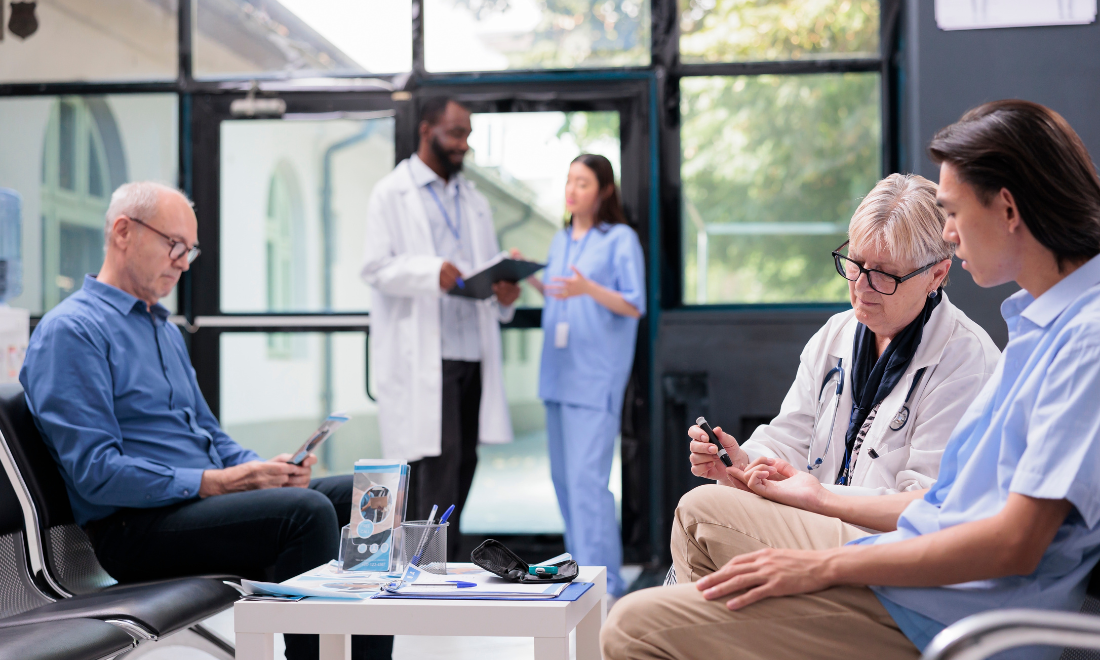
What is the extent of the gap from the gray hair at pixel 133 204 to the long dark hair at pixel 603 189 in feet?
5.46

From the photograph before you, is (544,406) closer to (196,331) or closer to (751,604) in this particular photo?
(196,331)

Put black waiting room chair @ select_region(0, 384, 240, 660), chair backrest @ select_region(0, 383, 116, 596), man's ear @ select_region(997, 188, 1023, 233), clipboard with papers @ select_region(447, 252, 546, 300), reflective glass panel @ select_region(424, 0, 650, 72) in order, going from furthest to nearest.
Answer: reflective glass panel @ select_region(424, 0, 650, 72) → clipboard with papers @ select_region(447, 252, 546, 300) → chair backrest @ select_region(0, 383, 116, 596) → black waiting room chair @ select_region(0, 384, 240, 660) → man's ear @ select_region(997, 188, 1023, 233)

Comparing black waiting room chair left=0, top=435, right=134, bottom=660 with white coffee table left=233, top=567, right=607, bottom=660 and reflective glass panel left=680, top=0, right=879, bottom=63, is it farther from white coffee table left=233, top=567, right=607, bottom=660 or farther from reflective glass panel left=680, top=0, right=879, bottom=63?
reflective glass panel left=680, top=0, right=879, bottom=63

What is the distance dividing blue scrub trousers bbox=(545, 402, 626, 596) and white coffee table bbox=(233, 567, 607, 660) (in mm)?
1862

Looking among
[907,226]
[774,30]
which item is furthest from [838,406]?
[774,30]

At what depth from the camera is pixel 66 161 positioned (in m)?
4.14

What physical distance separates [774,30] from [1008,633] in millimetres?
3305

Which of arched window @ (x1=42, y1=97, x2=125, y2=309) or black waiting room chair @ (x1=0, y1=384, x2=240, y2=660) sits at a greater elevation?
arched window @ (x1=42, y1=97, x2=125, y2=309)

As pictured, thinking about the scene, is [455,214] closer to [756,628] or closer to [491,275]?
[491,275]

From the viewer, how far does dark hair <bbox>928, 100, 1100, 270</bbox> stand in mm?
1208

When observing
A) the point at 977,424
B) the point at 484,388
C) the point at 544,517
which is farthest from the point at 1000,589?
the point at 544,517

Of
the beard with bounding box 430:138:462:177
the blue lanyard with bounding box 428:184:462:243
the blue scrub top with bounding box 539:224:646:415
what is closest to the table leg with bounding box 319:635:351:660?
the blue scrub top with bounding box 539:224:646:415

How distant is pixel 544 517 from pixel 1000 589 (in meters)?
2.85

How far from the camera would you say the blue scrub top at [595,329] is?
3.49 m
